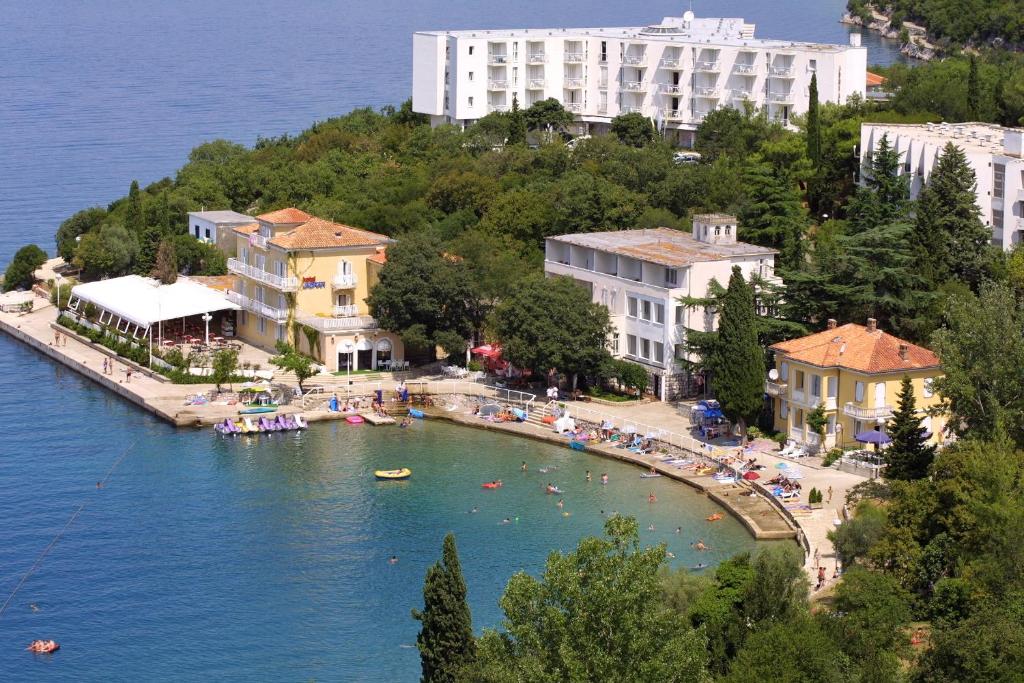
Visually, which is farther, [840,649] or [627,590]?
[840,649]

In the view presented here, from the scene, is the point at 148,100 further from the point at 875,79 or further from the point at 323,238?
the point at 323,238

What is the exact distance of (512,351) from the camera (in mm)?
60906

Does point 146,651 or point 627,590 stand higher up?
point 627,590

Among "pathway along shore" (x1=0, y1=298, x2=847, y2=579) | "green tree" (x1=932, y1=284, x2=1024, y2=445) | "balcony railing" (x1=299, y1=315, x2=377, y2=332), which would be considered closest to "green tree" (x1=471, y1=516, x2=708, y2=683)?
"pathway along shore" (x1=0, y1=298, x2=847, y2=579)

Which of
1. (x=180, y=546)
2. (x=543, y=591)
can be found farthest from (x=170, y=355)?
(x=543, y=591)

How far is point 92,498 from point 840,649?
2518 cm

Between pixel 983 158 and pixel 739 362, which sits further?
pixel 983 158

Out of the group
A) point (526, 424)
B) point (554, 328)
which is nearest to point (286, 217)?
point (554, 328)

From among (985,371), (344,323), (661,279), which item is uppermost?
(661,279)

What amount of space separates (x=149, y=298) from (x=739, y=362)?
25.7 metres

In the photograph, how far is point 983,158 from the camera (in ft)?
210

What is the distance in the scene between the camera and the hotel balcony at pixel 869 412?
5347 cm

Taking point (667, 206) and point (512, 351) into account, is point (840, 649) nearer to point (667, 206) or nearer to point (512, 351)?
point (512, 351)

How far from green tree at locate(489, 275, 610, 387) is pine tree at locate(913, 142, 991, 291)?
10588 millimetres
